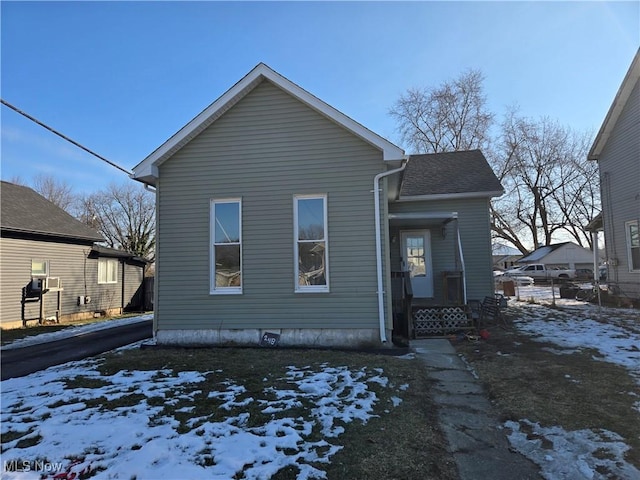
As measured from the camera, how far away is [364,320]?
756 cm

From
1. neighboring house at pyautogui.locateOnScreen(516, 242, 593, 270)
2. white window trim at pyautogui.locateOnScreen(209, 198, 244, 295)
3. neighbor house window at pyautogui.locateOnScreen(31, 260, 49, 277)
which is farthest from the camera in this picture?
neighboring house at pyautogui.locateOnScreen(516, 242, 593, 270)

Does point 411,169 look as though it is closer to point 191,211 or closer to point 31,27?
point 191,211

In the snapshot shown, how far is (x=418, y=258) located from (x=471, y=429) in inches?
326

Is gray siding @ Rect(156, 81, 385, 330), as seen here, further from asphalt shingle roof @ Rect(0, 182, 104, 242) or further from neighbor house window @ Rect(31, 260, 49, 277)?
neighbor house window @ Rect(31, 260, 49, 277)

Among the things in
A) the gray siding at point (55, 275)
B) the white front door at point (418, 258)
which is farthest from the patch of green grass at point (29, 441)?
the gray siding at point (55, 275)

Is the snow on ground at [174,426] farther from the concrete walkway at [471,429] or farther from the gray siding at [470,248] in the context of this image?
the gray siding at [470,248]

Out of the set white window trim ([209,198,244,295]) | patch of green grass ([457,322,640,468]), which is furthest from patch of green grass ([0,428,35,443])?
patch of green grass ([457,322,640,468])

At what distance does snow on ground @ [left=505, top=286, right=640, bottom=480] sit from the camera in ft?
10.3

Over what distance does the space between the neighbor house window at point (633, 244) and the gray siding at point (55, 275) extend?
68.1 feet

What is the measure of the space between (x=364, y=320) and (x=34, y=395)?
5209mm

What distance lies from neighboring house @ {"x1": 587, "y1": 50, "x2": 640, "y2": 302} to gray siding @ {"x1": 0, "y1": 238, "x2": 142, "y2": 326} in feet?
63.5

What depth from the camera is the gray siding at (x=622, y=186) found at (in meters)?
12.6

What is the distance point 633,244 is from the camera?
43.5 feet
